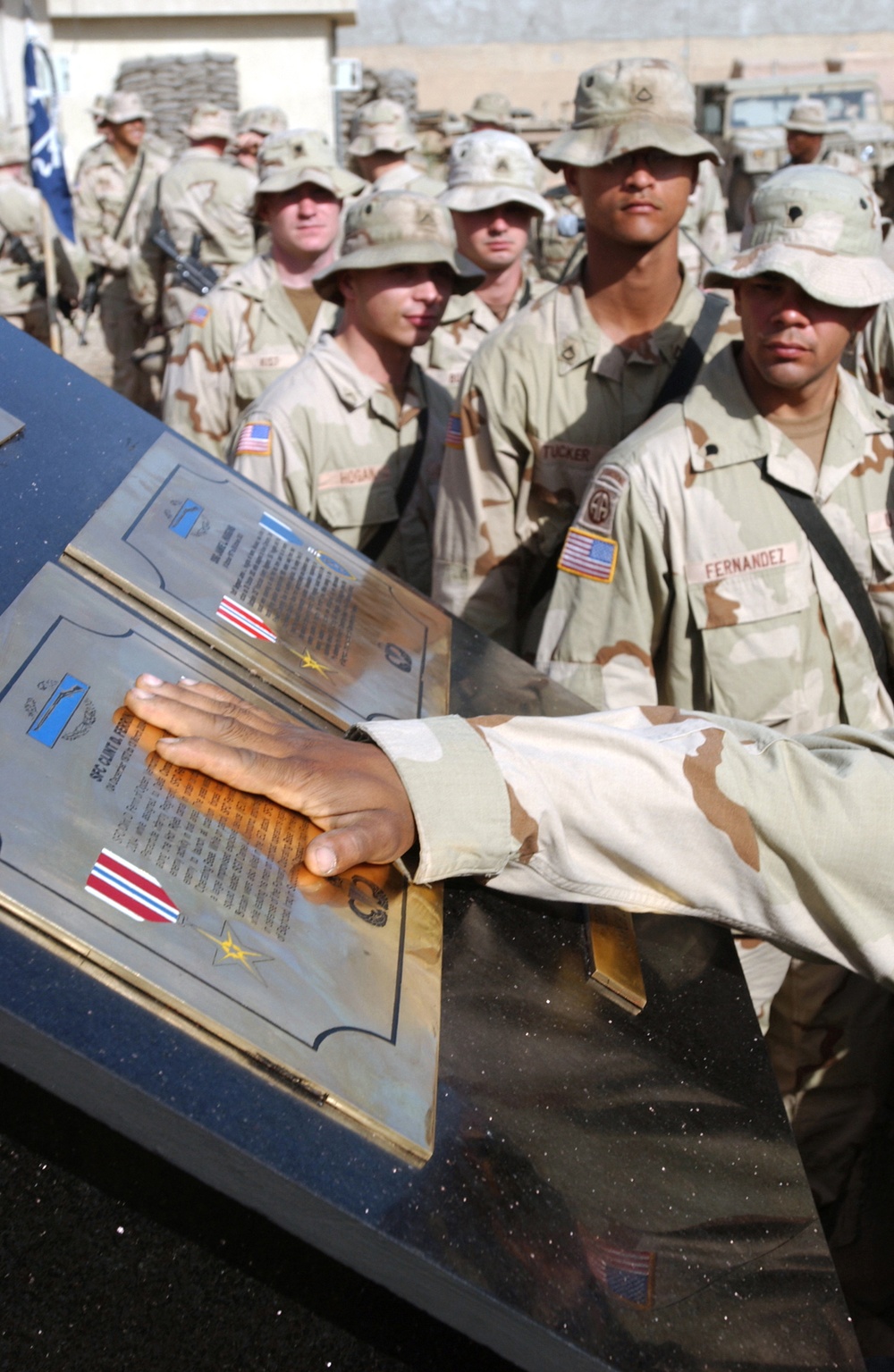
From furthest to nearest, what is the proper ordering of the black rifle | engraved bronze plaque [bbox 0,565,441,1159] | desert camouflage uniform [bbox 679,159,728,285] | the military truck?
the military truck → desert camouflage uniform [bbox 679,159,728,285] → the black rifle → engraved bronze plaque [bbox 0,565,441,1159]

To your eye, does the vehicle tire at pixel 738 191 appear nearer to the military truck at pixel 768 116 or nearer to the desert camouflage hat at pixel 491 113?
the military truck at pixel 768 116

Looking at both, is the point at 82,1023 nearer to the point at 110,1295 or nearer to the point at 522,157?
the point at 110,1295

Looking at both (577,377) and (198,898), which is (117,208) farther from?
(198,898)

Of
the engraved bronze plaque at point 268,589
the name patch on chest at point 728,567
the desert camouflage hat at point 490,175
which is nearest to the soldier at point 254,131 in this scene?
the desert camouflage hat at point 490,175

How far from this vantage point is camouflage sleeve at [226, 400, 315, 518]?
11.4ft

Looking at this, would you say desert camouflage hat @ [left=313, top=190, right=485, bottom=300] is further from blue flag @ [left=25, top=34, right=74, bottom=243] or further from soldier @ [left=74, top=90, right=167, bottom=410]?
soldier @ [left=74, top=90, right=167, bottom=410]

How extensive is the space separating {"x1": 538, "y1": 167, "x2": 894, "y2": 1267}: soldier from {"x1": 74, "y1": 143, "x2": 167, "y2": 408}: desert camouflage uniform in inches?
306

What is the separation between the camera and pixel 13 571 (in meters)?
1.36

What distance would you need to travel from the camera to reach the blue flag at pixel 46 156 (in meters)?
8.54

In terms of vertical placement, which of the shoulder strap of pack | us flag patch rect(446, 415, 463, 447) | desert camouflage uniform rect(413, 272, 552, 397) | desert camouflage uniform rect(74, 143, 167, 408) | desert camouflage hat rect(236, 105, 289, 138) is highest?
the shoulder strap of pack

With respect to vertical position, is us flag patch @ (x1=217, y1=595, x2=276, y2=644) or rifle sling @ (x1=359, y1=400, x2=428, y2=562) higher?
us flag patch @ (x1=217, y1=595, x2=276, y2=644)

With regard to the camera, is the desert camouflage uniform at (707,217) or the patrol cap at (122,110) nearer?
the desert camouflage uniform at (707,217)

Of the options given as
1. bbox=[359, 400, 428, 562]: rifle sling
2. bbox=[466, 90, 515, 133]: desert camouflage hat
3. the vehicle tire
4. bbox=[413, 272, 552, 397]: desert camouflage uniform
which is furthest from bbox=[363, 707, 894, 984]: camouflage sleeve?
bbox=[466, 90, 515, 133]: desert camouflage hat

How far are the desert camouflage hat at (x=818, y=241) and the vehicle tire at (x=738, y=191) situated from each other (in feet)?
38.7
